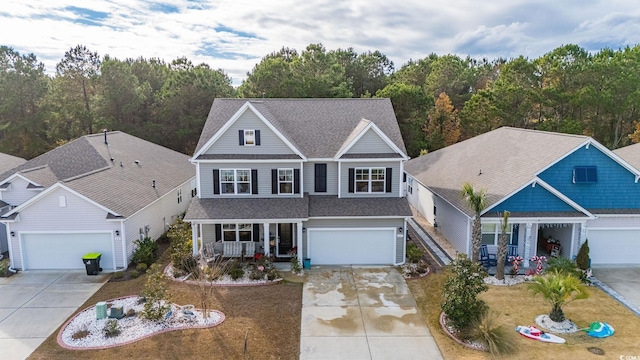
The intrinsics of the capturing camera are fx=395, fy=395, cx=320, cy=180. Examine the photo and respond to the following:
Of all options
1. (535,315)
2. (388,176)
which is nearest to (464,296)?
(535,315)

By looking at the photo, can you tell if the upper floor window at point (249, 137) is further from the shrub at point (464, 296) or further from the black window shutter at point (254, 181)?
the shrub at point (464, 296)

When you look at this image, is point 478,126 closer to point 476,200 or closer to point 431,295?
point 476,200

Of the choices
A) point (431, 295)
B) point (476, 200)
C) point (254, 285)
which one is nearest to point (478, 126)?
point (476, 200)

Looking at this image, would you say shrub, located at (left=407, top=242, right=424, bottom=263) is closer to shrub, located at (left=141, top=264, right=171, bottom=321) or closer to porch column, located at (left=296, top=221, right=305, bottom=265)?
porch column, located at (left=296, top=221, right=305, bottom=265)

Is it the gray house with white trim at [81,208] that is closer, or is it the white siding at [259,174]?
the gray house with white trim at [81,208]

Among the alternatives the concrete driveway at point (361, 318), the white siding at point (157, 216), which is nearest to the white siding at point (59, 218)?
A: the white siding at point (157, 216)

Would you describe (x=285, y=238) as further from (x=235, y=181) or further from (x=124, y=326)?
(x=124, y=326)
